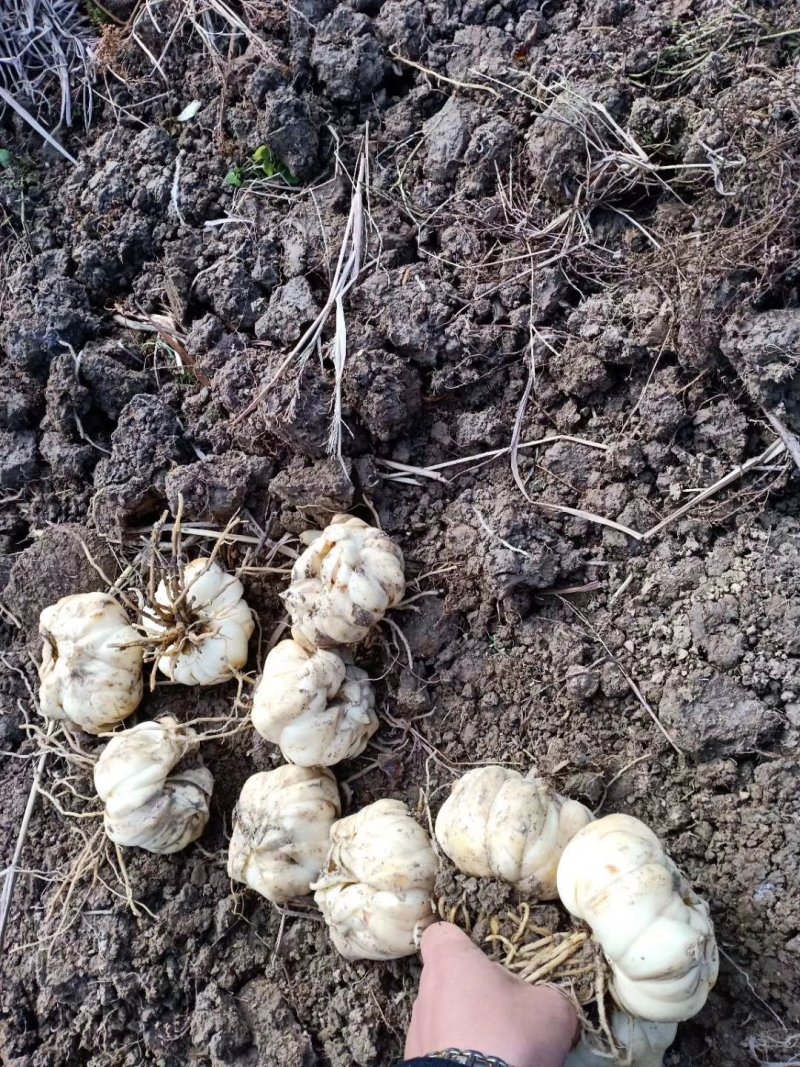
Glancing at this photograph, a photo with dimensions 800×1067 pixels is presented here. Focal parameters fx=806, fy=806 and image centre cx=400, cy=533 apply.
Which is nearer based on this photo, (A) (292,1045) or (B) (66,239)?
(A) (292,1045)

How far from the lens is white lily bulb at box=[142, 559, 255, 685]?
1974mm

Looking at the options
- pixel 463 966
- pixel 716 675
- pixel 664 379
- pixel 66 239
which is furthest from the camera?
pixel 66 239

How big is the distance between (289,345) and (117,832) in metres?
1.30

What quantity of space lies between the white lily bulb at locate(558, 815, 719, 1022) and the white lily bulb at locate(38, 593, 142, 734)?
3.84ft

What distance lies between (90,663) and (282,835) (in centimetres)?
65

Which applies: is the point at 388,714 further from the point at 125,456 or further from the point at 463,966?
the point at 125,456

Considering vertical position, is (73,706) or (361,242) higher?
(361,242)

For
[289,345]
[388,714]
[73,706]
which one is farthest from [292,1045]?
[289,345]

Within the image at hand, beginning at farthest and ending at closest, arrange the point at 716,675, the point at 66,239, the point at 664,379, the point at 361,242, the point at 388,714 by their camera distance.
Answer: the point at 66,239, the point at 361,242, the point at 388,714, the point at 664,379, the point at 716,675

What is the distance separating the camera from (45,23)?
263cm

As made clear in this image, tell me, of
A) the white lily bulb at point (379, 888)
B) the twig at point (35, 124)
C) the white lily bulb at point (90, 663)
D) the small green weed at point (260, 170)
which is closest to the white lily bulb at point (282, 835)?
the white lily bulb at point (379, 888)

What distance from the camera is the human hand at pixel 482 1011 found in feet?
4.54

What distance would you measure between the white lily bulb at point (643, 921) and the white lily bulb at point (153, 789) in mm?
929

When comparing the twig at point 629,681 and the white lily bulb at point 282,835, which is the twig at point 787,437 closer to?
the twig at point 629,681
